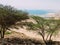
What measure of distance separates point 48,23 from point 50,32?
1.04m

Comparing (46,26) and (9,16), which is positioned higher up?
(9,16)

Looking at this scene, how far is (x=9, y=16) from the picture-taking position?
2411cm

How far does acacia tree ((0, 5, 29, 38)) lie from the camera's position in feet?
78.2

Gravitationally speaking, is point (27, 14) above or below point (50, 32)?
above

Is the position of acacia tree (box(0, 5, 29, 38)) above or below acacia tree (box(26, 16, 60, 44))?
above

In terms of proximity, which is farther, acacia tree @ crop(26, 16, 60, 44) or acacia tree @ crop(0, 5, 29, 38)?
acacia tree @ crop(26, 16, 60, 44)

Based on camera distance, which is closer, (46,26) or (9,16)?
(9,16)

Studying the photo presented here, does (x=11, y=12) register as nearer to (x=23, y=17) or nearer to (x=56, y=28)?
(x=23, y=17)

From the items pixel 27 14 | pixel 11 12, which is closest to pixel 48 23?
pixel 27 14

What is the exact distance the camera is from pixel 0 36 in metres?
27.0

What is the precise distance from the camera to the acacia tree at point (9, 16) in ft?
78.2

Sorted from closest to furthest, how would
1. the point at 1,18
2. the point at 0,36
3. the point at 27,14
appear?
the point at 1,18, the point at 27,14, the point at 0,36

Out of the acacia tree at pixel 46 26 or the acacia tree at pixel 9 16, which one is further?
the acacia tree at pixel 46 26

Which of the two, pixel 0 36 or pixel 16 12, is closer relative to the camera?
pixel 16 12
